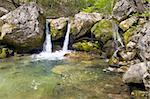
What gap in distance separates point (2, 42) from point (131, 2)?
Result: 9.37 metres

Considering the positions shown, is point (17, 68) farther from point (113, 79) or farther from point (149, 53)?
point (149, 53)

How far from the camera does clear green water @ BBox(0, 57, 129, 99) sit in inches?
440

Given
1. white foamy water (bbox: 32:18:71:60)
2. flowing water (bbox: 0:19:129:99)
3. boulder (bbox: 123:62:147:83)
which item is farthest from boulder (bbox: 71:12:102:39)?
boulder (bbox: 123:62:147:83)

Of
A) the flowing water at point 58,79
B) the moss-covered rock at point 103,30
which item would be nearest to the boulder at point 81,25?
the moss-covered rock at point 103,30

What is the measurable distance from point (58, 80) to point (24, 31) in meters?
6.98

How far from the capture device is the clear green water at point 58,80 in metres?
11.2

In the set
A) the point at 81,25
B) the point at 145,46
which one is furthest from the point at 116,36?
the point at 145,46

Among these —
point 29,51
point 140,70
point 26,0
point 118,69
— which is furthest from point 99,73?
point 26,0

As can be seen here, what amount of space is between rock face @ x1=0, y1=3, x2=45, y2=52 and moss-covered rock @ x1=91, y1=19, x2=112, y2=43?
3871 mm

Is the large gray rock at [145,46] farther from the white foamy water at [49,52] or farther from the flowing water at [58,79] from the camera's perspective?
the white foamy water at [49,52]

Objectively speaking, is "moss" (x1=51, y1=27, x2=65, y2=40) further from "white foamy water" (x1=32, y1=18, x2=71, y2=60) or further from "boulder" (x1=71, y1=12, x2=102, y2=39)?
"boulder" (x1=71, y1=12, x2=102, y2=39)

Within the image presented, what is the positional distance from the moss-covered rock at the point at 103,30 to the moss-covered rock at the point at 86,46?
1.93ft

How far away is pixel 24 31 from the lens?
19.0 meters

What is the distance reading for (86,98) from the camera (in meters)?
10.8
